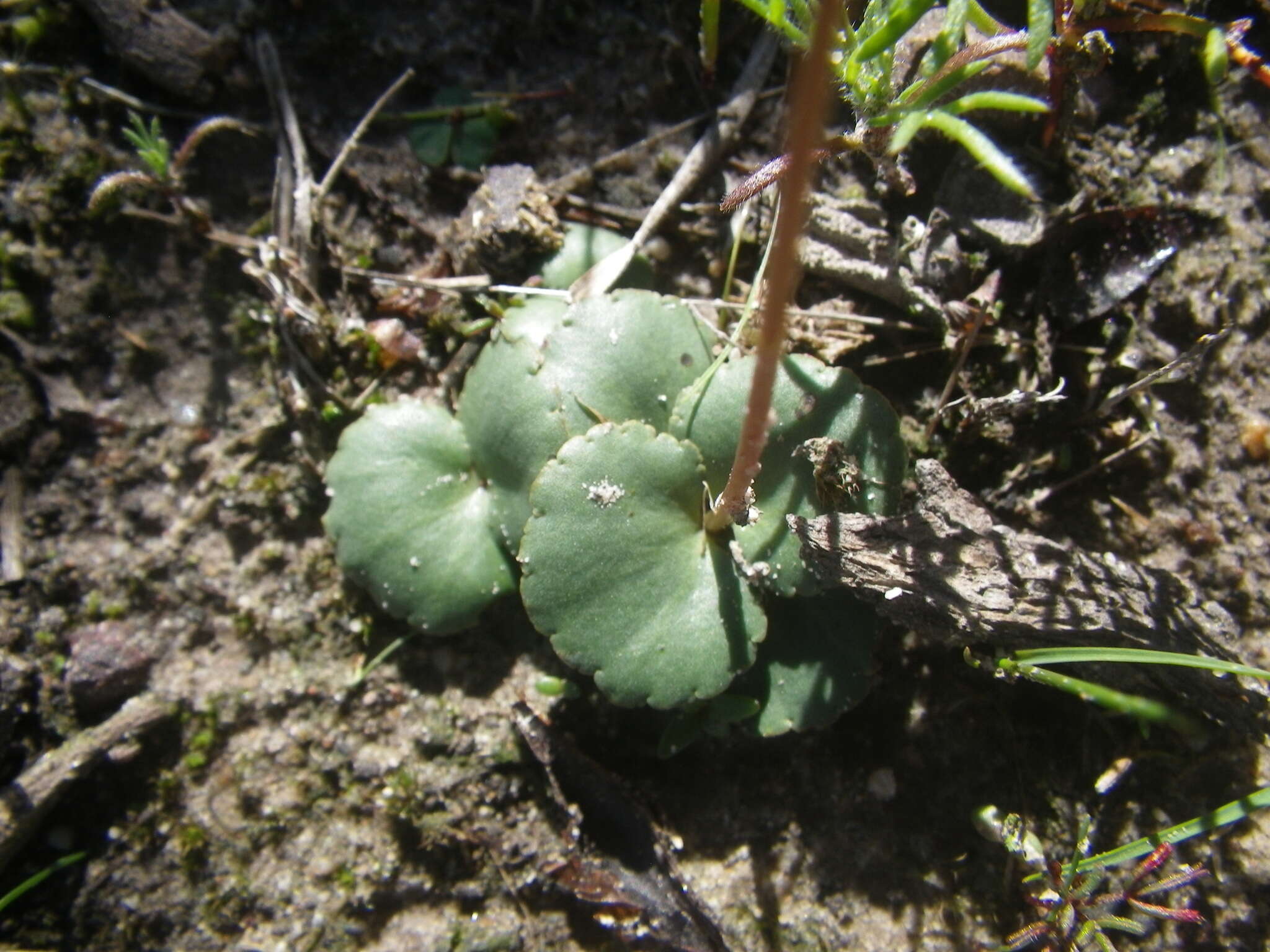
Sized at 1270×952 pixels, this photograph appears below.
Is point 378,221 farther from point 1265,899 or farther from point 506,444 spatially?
point 1265,899

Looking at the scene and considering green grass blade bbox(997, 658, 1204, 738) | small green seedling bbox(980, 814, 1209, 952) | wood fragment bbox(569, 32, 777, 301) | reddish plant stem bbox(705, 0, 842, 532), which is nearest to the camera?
reddish plant stem bbox(705, 0, 842, 532)

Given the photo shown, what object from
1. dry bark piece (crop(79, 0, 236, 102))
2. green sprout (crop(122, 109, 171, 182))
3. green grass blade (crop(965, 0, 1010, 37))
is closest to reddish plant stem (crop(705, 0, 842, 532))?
green grass blade (crop(965, 0, 1010, 37))

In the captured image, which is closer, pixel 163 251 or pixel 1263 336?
pixel 1263 336

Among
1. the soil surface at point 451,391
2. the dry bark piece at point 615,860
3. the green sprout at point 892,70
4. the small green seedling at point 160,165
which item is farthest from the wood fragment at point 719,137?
the dry bark piece at point 615,860

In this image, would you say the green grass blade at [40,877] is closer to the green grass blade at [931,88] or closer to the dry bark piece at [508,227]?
the dry bark piece at [508,227]

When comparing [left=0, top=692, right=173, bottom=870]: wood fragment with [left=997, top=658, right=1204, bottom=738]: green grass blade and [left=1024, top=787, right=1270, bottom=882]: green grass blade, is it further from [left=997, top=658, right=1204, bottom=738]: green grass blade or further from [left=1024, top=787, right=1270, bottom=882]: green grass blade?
[left=1024, top=787, right=1270, bottom=882]: green grass blade

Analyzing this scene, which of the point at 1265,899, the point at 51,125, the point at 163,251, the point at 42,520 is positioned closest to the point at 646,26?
the point at 163,251
